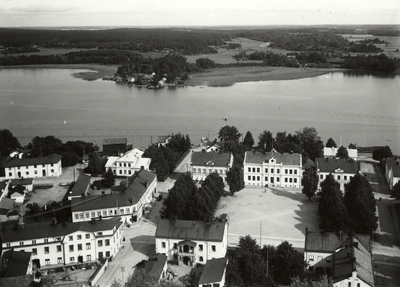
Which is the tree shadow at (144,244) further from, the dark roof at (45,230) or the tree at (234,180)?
the tree at (234,180)

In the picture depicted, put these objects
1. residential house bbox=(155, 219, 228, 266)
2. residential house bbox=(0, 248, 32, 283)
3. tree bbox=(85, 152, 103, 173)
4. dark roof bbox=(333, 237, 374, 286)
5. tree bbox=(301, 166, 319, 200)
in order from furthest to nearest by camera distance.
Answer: tree bbox=(85, 152, 103, 173) < tree bbox=(301, 166, 319, 200) < residential house bbox=(155, 219, 228, 266) < residential house bbox=(0, 248, 32, 283) < dark roof bbox=(333, 237, 374, 286)

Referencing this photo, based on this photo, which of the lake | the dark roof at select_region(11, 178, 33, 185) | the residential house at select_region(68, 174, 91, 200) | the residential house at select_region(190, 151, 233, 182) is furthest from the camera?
the lake

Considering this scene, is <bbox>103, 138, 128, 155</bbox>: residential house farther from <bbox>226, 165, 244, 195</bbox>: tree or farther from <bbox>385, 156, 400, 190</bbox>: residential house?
<bbox>385, 156, 400, 190</bbox>: residential house

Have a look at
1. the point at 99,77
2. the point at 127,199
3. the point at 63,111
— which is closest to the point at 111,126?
the point at 63,111

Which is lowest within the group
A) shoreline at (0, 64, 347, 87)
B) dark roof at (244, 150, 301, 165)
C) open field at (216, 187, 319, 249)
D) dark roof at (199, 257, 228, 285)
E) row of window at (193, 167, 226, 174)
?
open field at (216, 187, 319, 249)

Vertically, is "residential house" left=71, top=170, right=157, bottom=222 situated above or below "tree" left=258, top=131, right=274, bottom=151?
below

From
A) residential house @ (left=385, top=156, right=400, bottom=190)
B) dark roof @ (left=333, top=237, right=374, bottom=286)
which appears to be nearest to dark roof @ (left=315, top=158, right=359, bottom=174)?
residential house @ (left=385, top=156, right=400, bottom=190)

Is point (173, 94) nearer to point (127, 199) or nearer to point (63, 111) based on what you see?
point (63, 111)
